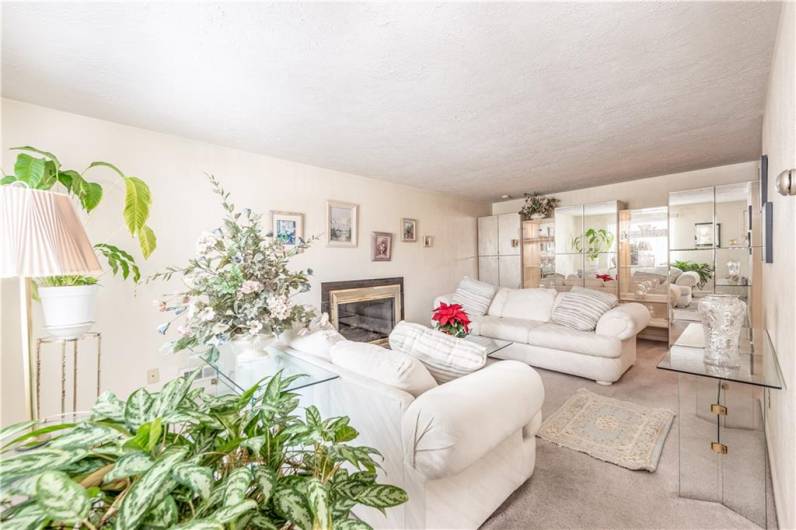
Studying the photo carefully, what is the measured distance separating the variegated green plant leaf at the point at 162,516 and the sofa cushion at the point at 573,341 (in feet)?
11.8

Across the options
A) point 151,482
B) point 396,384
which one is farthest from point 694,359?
point 151,482

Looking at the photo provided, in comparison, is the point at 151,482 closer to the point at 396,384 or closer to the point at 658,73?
the point at 396,384

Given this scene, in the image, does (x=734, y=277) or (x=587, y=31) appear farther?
(x=734, y=277)

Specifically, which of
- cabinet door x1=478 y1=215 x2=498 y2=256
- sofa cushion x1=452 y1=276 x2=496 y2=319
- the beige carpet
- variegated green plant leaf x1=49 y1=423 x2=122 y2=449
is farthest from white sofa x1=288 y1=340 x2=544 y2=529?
cabinet door x1=478 y1=215 x2=498 y2=256

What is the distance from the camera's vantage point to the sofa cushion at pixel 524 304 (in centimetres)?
415

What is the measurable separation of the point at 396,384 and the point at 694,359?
56.2 inches

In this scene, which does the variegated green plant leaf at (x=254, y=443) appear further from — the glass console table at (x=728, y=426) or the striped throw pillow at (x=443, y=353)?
the glass console table at (x=728, y=426)

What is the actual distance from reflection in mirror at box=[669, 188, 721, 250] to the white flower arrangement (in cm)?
464

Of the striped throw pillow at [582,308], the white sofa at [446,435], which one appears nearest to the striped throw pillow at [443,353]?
the white sofa at [446,435]

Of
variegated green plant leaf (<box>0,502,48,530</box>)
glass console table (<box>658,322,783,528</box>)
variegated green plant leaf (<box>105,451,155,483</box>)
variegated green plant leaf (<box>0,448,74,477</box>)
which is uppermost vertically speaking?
variegated green plant leaf (<box>0,448,74,477</box>)

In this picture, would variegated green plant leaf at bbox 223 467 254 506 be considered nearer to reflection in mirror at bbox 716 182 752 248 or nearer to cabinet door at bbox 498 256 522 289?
reflection in mirror at bbox 716 182 752 248

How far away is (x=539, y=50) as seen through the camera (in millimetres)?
1682

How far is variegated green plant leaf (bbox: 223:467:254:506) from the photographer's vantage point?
544mm

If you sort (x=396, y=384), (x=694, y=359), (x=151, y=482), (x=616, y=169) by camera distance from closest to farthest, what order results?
(x=151, y=482) < (x=396, y=384) < (x=694, y=359) < (x=616, y=169)
